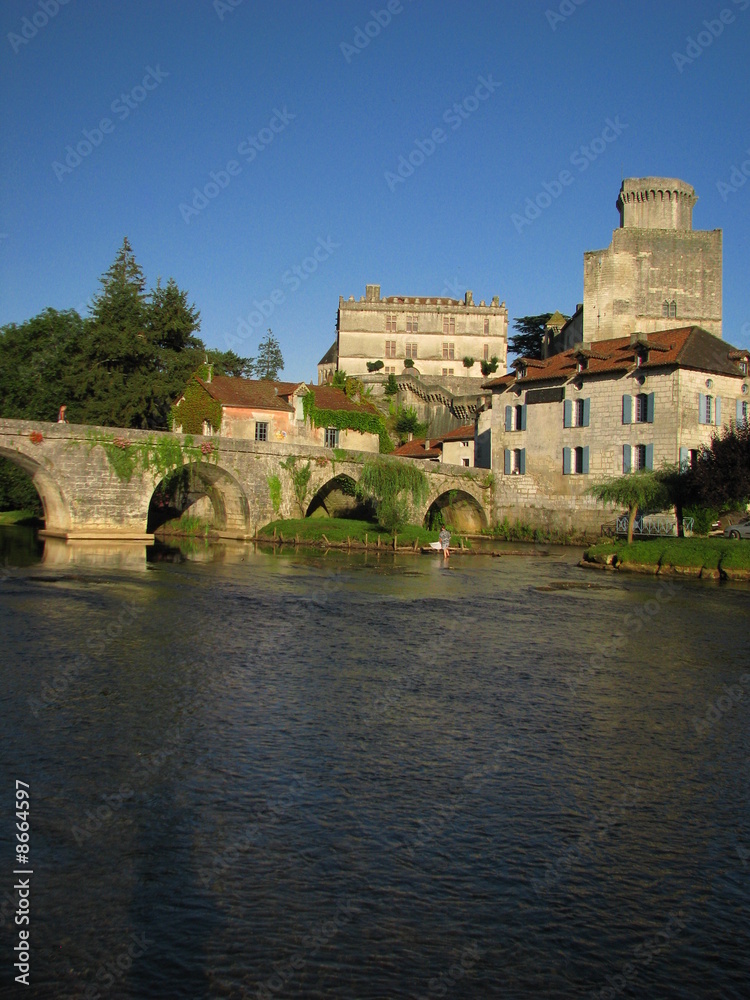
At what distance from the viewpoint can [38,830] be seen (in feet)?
26.8

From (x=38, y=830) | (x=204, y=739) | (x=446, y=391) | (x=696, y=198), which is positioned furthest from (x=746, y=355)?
(x=38, y=830)

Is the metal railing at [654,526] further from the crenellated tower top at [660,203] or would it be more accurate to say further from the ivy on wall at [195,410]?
the crenellated tower top at [660,203]

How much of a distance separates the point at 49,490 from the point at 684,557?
2551cm

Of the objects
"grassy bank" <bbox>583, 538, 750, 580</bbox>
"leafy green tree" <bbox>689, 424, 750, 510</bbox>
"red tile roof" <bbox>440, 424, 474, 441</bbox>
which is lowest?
"grassy bank" <bbox>583, 538, 750, 580</bbox>

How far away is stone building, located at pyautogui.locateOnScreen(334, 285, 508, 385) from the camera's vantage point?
258 feet

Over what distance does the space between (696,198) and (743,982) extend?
63.3m

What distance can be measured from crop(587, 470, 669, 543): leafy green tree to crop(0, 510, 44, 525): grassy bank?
31856 millimetres

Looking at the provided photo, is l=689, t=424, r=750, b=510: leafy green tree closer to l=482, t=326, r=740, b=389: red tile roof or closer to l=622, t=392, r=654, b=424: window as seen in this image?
l=622, t=392, r=654, b=424: window

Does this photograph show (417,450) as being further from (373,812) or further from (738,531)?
(373,812)

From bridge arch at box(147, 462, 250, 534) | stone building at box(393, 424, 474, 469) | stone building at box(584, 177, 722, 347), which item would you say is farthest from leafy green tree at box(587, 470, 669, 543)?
stone building at box(584, 177, 722, 347)

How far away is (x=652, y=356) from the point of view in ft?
146

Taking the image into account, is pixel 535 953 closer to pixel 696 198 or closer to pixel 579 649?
pixel 579 649

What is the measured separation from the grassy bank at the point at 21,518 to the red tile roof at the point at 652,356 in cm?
2924

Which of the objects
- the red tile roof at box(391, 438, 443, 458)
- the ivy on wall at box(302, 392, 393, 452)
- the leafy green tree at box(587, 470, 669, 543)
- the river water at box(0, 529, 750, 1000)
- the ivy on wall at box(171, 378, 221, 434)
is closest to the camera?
the river water at box(0, 529, 750, 1000)
